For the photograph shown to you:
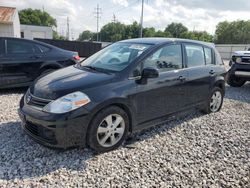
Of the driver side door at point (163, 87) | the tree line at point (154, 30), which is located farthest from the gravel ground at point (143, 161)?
the tree line at point (154, 30)

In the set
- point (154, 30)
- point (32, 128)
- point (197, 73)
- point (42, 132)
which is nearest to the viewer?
point (42, 132)

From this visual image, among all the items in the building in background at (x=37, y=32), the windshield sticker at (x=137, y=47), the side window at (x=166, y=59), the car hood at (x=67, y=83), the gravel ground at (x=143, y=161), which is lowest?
the gravel ground at (x=143, y=161)

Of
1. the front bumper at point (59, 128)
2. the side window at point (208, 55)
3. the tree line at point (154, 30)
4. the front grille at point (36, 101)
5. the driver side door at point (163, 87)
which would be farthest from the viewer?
the tree line at point (154, 30)

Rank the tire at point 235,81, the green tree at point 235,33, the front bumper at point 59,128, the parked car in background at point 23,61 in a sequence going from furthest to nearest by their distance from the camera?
the green tree at point 235,33, the tire at point 235,81, the parked car in background at point 23,61, the front bumper at point 59,128

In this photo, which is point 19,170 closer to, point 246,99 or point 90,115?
point 90,115

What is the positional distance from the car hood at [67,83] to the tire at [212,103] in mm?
2612

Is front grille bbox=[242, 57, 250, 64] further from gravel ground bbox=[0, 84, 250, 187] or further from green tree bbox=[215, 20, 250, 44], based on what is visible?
green tree bbox=[215, 20, 250, 44]

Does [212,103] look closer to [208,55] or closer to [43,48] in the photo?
[208,55]

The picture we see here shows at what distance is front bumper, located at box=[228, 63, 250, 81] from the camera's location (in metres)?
7.91

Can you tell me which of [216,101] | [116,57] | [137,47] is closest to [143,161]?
[116,57]

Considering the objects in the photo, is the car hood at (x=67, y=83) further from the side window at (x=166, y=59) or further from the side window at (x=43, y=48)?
the side window at (x=43, y=48)

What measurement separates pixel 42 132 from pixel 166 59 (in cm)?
229

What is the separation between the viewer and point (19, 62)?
6.10 metres

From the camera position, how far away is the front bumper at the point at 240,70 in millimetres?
7910
